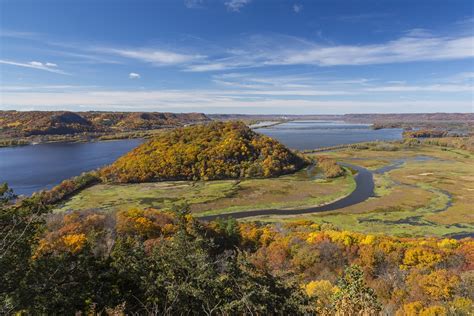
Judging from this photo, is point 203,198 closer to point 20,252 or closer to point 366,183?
point 366,183

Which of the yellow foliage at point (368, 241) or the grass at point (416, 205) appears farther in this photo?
the grass at point (416, 205)

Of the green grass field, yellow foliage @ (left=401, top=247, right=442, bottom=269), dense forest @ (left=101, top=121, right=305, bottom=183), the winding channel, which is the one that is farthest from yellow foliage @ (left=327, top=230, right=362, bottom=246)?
dense forest @ (left=101, top=121, right=305, bottom=183)

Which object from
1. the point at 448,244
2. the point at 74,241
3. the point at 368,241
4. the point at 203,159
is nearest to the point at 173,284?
the point at 74,241

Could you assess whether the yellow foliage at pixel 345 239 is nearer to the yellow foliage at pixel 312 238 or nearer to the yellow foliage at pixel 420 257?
the yellow foliage at pixel 312 238

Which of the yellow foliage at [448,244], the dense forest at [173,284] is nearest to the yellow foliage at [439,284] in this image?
the dense forest at [173,284]

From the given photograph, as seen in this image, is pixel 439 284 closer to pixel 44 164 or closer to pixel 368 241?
pixel 368 241
